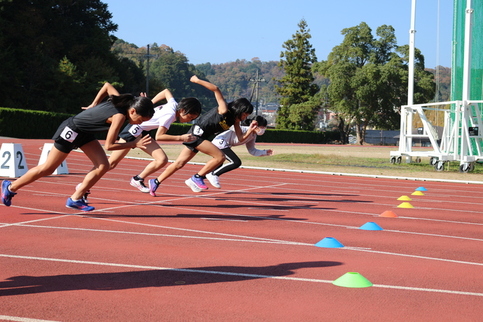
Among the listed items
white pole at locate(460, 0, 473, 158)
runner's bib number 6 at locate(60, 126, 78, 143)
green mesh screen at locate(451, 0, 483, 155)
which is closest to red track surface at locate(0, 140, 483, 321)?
runner's bib number 6 at locate(60, 126, 78, 143)

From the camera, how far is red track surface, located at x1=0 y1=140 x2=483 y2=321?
4.31m

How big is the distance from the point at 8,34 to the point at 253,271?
48548mm

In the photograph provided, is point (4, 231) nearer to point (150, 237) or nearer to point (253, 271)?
point (150, 237)

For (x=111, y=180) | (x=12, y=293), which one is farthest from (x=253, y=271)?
(x=111, y=180)

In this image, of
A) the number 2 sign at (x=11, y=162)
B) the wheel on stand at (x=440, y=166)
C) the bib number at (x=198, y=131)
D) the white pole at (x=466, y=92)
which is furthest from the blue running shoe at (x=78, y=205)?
the wheel on stand at (x=440, y=166)

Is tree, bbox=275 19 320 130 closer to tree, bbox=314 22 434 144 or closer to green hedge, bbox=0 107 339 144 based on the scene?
tree, bbox=314 22 434 144

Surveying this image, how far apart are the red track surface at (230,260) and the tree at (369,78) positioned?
188ft

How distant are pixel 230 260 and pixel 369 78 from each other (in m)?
62.7

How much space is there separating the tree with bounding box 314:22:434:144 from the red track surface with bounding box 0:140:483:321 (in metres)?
57.3

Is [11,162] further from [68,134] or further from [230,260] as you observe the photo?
[230,260]

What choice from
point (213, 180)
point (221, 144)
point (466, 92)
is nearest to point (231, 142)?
point (221, 144)

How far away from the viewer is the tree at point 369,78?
6688 centimetres

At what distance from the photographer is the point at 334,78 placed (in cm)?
6819

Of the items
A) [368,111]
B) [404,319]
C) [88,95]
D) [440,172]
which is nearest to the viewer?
[404,319]
